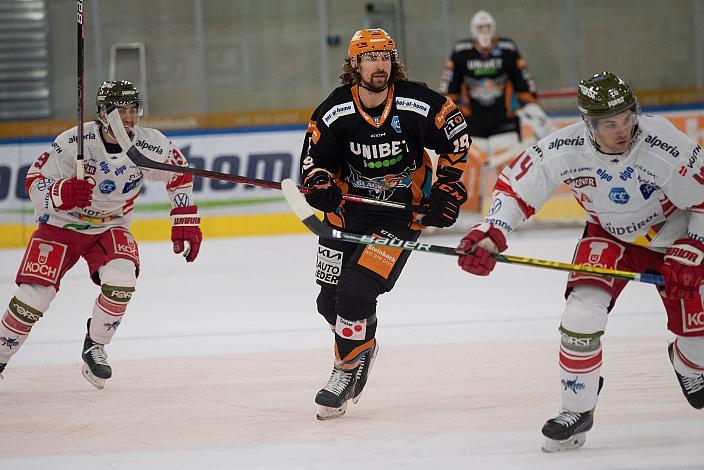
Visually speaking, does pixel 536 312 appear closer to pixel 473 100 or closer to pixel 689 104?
pixel 473 100

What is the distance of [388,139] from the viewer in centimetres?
376

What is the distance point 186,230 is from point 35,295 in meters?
0.65

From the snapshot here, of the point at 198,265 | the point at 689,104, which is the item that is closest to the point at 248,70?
the point at 198,265

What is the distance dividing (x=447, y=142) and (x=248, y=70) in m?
6.94

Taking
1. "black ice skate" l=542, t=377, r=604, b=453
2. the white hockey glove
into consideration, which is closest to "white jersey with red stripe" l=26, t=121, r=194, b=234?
"black ice skate" l=542, t=377, r=604, b=453

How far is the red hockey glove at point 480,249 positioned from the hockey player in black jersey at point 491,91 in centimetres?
571

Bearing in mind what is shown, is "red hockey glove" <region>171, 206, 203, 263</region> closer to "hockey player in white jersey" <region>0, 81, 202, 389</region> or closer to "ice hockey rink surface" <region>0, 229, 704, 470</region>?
"hockey player in white jersey" <region>0, 81, 202, 389</region>

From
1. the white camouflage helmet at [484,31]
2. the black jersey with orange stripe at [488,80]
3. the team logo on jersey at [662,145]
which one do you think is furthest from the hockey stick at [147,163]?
the white camouflage helmet at [484,31]

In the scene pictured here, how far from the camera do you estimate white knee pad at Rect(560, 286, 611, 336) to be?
304cm

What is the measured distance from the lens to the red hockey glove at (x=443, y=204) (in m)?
3.75

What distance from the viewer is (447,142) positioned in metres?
3.81

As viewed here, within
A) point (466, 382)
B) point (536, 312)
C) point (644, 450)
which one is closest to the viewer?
point (644, 450)

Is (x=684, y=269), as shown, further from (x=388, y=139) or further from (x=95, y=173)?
(x=95, y=173)

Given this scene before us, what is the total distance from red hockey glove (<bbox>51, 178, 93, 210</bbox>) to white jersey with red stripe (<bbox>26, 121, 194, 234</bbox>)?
0.31ft
